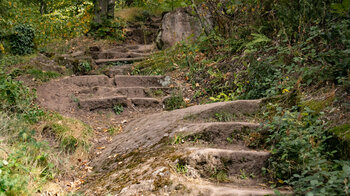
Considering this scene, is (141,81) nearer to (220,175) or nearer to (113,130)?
(113,130)

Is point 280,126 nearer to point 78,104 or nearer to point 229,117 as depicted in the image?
point 229,117

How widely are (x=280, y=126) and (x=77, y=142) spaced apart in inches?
125

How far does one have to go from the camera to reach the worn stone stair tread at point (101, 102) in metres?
5.94

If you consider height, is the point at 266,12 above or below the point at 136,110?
above

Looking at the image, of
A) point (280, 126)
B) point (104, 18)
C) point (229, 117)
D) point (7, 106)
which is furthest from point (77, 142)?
point (104, 18)

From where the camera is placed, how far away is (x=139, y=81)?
7066 mm

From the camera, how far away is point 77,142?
447 cm

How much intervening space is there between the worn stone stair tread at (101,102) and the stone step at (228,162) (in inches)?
141

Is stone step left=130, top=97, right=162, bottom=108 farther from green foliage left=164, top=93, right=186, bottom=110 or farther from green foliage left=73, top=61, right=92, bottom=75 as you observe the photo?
green foliage left=73, top=61, right=92, bottom=75

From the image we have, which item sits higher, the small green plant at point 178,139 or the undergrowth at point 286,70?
the undergrowth at point 286,70

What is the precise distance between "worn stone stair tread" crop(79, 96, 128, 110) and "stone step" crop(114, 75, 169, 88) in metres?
0.95

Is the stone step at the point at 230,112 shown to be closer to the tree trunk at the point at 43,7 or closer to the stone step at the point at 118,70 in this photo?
the stone step at the point at 118,70

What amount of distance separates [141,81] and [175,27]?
3.59 meters

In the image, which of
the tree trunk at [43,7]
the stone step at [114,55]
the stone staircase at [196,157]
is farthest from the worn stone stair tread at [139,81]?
the tree trunk at [43,7]
